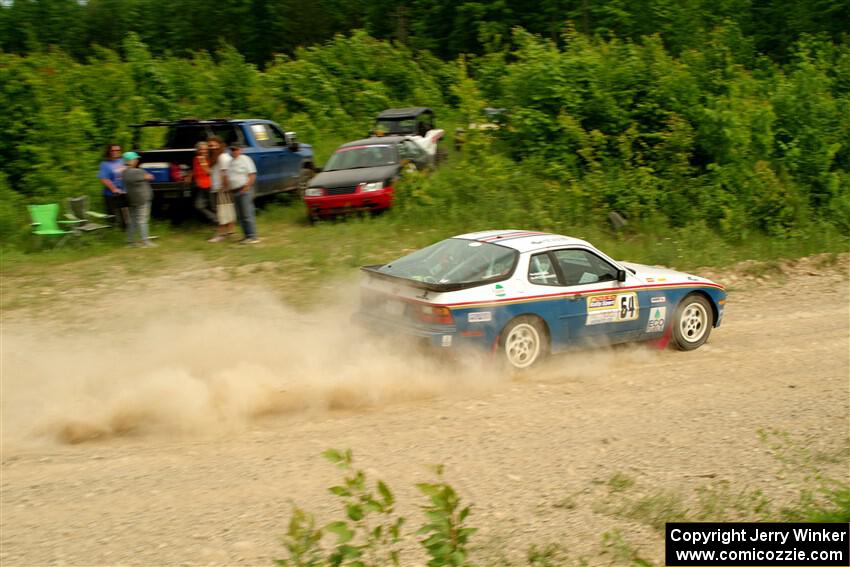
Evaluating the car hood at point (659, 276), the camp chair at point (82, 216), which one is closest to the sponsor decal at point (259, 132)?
the camp chair at point (82, 216)

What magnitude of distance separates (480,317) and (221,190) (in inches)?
310

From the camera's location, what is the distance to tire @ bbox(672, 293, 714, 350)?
10.1m

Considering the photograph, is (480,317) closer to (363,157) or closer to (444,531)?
(444,531)

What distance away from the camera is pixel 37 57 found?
18297 millimetres

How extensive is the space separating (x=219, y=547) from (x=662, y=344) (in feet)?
20.7

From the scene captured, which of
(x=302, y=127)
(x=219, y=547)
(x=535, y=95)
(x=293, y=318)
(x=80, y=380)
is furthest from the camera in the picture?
(x=302, y=127)

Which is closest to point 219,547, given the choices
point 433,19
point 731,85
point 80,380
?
point 80,380

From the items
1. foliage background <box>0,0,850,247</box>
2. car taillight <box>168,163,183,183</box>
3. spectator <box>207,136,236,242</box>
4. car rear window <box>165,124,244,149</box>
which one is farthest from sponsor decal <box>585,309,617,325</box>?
car rear window <box>165,124,244,149</box>

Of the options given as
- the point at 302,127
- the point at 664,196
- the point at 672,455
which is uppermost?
the point at 302,127

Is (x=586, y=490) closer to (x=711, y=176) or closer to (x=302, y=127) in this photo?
(x=711, y=176)

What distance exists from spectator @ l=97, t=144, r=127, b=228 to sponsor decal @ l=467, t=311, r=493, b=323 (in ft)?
30.5

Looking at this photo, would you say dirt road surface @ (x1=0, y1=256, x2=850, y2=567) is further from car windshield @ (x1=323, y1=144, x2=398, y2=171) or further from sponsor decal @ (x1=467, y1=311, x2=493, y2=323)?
car windshield @ (x1=323, y1=144, x2=398, y2=171)

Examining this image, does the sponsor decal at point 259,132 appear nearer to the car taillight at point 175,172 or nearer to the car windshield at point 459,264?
the car taillight at point 175,172

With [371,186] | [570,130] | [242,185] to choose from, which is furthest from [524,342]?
[570,130]
